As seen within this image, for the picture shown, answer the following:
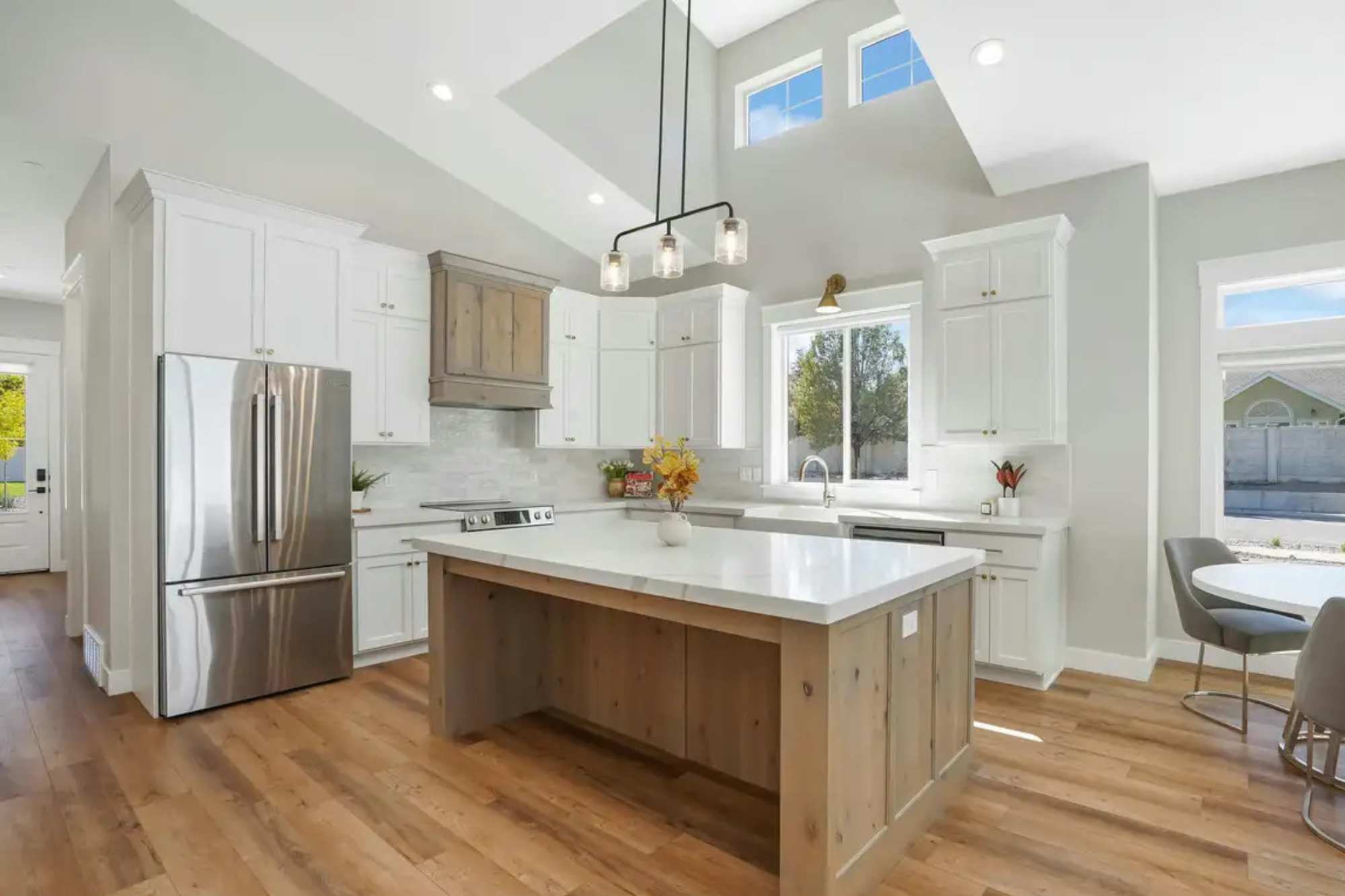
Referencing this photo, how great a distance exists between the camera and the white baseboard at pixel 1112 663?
386 centimetres

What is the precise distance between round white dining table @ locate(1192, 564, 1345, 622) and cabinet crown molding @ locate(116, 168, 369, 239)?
450 centimetres

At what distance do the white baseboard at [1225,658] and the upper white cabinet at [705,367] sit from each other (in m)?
3.07

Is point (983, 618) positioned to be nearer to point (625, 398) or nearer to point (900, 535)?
point (900, 535)

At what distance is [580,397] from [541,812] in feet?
11.9

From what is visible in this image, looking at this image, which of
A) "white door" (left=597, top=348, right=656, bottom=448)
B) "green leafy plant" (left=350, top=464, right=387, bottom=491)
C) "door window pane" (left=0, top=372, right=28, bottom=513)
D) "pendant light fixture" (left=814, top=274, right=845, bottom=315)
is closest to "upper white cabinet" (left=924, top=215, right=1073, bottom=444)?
"pendant light fixture" (left=814, top=274, right=845, bottom=315)

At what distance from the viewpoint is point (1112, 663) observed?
13.0 ft

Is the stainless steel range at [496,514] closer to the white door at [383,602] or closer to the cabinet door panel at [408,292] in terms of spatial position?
the white door at [383,602]

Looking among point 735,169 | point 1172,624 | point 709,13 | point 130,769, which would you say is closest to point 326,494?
point 130,769

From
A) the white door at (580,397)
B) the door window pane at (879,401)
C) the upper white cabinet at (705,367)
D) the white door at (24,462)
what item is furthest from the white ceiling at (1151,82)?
the white door at (24,462)

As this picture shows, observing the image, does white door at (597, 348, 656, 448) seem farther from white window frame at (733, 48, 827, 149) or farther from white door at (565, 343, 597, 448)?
white window frame at (733, 48, 827, 149)

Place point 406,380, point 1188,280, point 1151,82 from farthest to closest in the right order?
point 406,380 < point 1188,280 < point 1151,82

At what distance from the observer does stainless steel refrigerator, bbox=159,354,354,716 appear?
11.0 feet

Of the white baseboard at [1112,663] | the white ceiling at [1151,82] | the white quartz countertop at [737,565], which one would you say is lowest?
the white baseboard at [1112,663]

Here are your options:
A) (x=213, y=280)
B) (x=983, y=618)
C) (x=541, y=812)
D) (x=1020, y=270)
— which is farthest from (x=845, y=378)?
(x=213, y=280)
